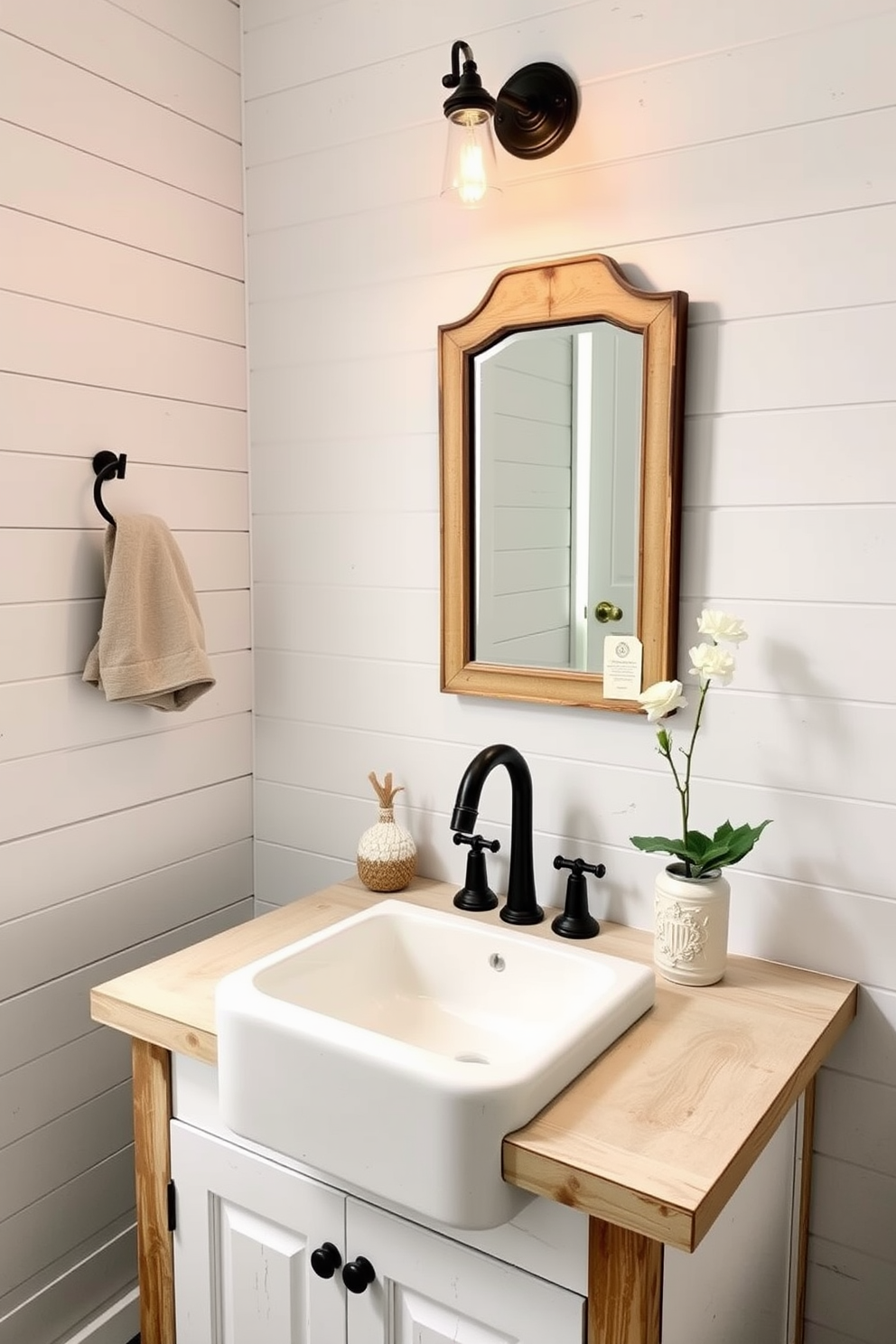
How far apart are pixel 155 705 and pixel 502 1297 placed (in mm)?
962

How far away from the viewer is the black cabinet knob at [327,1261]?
1.21 meters

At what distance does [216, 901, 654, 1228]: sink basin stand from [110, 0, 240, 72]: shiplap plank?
1429 millimetres

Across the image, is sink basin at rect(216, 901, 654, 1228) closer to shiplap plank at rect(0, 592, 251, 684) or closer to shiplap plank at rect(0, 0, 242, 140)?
shiplap plank at rect(0, 592, 251, 684)

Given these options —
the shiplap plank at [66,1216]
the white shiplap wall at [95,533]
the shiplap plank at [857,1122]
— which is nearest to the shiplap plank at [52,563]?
the white shiplap wall at [95,533]

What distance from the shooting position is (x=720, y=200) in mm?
1371

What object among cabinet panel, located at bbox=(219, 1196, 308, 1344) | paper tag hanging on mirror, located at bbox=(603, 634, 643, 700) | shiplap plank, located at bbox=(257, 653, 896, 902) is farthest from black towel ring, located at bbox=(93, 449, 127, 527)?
cabinet panel, located at bbox=(219, 1196, 308, 1344)

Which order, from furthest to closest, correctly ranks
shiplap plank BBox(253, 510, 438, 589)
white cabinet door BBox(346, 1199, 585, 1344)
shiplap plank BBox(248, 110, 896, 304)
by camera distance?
shiplap plank BBox(253, 510, 438, 589) < shiplap plank BBox(248, 110, 896, 304) < white cabinet door BBox(346, 1199, 585, 1344)

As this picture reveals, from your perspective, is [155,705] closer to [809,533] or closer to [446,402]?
[446,402]

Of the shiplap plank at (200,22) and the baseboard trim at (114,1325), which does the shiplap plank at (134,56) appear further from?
the baseboard trim at (114,1325)

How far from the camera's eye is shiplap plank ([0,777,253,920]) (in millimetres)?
1549

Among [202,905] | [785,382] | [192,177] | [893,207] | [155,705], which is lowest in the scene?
[202,905]

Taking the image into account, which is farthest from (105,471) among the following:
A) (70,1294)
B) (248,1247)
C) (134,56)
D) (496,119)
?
(70,1294)

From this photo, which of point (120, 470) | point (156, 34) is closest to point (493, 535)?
point (120, 470)

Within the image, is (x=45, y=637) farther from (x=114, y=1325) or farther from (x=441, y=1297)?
(x=114, y=1325)
